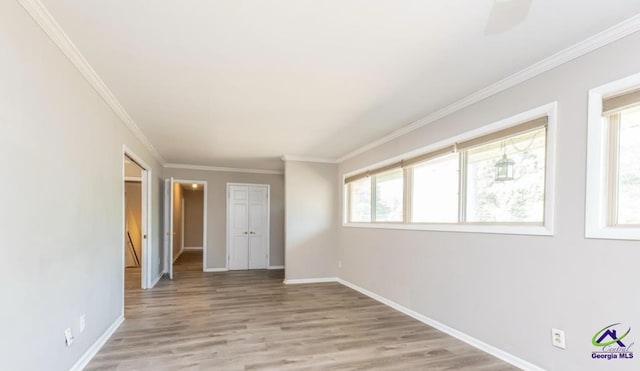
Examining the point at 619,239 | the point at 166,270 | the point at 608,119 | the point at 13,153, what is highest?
the point at 608,119

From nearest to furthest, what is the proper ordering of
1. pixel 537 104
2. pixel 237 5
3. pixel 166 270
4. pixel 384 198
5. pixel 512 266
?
pixel 237 5 < pixel 537 104 < pixel 512 266 < pixel 384 198 < pixel 166 270

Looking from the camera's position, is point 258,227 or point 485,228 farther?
point 258,227

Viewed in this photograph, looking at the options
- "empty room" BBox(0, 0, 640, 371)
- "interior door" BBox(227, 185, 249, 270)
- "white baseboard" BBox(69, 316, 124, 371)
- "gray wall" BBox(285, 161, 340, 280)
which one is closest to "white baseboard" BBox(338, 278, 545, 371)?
"empty room" BBox(0, 0, 640, 371)

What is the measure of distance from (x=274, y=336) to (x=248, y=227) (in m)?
4.34

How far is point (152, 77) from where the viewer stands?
2.58m

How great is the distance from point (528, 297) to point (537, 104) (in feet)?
4.87

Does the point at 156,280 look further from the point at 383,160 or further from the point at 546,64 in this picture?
the point at 546,64

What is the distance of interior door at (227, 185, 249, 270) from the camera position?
7.21 metres

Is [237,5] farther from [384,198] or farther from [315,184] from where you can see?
[315,184]

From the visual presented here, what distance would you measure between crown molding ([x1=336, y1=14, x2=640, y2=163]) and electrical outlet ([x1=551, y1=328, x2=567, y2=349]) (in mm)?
1887

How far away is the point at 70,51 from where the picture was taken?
7.08ft

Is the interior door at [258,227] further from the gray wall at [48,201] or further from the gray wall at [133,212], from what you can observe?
the gray wall at [48,201]

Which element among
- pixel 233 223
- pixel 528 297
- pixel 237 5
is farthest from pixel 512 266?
pixel 233 223

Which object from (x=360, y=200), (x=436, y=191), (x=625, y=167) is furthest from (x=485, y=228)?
(x=360, y=200)
